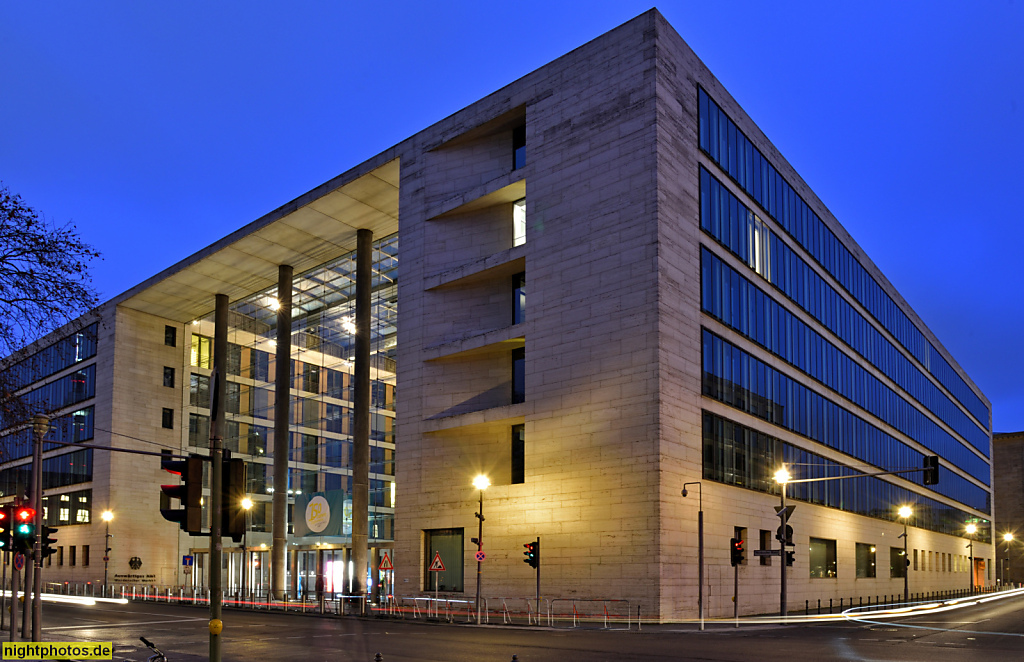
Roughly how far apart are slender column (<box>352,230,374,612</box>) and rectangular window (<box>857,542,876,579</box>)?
33.1 meters

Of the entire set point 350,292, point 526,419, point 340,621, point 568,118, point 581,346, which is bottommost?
point 340,621

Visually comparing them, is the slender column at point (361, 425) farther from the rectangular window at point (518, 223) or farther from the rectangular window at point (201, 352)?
the rectangular window at point (201, 352)

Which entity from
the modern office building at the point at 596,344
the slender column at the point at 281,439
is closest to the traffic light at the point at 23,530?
the modern office building at the point at 596,344

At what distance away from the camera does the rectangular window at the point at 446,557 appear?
46188 mm

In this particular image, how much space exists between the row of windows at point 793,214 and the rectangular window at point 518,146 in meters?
9.08

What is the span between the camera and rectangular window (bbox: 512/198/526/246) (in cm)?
4884

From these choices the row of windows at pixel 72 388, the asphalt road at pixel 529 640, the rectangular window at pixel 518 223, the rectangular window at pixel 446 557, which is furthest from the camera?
the row of windows at pixel 72 388

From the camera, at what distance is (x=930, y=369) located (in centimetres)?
9106

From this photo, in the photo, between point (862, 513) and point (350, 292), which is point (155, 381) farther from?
point (862, 513)

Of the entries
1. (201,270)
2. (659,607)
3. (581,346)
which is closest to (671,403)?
(581,346)

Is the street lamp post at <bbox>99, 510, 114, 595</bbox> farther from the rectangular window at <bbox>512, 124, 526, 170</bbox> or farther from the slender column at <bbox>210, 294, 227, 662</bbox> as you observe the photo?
the slender column at <bbox>210, 294, 227, 662</bbox>

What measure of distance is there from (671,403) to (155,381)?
52164 mm

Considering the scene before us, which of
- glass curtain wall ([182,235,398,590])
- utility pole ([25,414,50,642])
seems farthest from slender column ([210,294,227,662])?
glass curtain wall ([182,235,398,590])

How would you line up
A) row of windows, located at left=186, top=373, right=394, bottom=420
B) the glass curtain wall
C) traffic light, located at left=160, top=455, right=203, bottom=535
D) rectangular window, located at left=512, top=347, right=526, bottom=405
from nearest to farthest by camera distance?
traffic light, located at left=160, top=455, right=203, bottom=535, rectangular window, located at left=512, top=347, right=526, bottom=405, the glass curtain wall, row of windows, located at left=186, top=373, right=394, bottom=420
